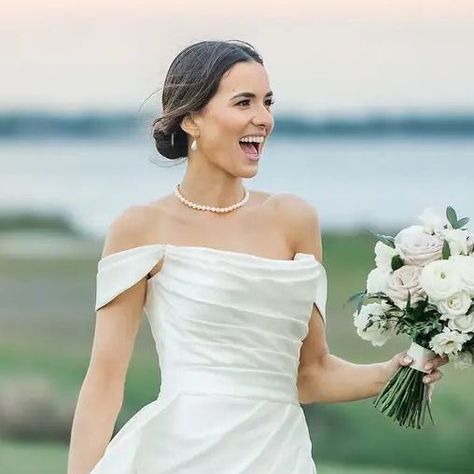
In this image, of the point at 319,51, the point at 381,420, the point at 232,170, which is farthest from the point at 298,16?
the point at 232,170

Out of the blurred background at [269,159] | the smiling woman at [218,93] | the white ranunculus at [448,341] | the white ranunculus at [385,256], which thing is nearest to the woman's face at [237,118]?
the smiling woman at [218,93]

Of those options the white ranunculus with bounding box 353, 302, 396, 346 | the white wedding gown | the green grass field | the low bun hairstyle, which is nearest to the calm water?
the green grass field

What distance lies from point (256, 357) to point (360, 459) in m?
5.82

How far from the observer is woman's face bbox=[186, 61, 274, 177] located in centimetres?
343

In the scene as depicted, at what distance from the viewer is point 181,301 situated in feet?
11.2

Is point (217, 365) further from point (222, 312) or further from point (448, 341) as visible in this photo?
point (448, 341)

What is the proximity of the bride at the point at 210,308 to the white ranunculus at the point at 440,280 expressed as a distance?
0.58 ft

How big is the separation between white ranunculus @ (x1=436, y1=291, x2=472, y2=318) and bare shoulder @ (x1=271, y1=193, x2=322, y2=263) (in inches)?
13.4

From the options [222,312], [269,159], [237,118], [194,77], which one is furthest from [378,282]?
[269,159]

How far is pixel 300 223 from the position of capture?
3555 mm

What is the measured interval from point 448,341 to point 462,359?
7 centimetres

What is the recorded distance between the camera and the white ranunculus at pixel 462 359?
3.42 metres

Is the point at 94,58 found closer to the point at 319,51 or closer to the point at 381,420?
the point at 319,51

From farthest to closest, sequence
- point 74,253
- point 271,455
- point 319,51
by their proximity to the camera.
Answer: point 74,253, point 319,51, point 271,455
